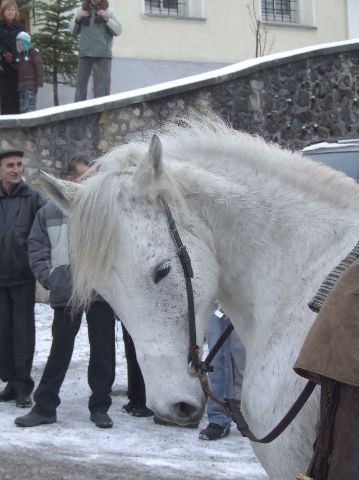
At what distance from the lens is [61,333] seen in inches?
257

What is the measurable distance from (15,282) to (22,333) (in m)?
0.45

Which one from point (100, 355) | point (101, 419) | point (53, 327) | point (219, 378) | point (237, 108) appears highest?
point (237, 108)

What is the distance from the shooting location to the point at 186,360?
3033mm

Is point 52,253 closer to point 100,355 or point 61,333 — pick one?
point 61,333

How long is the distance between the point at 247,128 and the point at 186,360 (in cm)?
1002

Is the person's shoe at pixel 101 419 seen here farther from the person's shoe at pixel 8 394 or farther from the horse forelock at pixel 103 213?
the horse forelock at pixel 103 213

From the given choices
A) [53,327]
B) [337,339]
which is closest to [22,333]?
[53,327]

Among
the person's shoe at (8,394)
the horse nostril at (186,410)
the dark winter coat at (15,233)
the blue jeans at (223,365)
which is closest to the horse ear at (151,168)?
the horse nostril at (186,410)

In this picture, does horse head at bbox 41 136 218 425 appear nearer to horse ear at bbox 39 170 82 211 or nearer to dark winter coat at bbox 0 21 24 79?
horse ear at bbox 39 170 82 211

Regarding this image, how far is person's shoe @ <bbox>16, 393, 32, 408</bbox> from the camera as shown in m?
7.00

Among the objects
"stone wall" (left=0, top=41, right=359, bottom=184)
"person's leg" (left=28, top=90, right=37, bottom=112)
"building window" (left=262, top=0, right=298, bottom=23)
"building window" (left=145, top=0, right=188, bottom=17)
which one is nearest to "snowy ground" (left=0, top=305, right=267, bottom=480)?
"stone wall" (left=0, top=41, right=359, bottom=184)

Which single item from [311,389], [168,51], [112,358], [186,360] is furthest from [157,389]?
[168,51]

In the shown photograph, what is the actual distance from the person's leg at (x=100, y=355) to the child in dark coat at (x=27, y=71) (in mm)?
6579

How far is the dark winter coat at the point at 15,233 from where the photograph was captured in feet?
23.3
